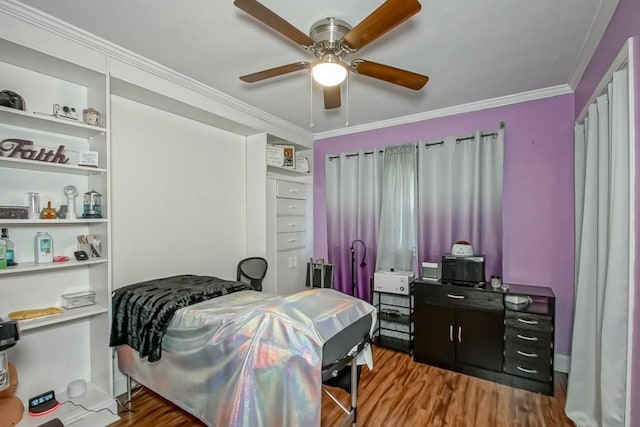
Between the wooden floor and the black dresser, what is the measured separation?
11cm

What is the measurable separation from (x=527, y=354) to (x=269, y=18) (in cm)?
302

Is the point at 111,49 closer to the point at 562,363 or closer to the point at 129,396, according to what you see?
the point at 129,396

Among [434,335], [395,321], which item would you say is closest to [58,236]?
[395,321]

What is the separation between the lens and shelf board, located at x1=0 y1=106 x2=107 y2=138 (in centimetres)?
178

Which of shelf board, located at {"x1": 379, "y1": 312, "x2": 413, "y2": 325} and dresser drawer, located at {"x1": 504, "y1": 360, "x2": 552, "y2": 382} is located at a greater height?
shelf board, located at {"x1": 379, "y1": 312, "x2": 413, "y2": 325}

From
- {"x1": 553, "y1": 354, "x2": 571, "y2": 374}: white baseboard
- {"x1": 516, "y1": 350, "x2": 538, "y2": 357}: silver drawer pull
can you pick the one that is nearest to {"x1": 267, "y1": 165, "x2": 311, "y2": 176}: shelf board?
{"x1": 516, "y1": 350, "x2": 538, "y2": 357}: silver drawer pull

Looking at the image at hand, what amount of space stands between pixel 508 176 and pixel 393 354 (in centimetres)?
211

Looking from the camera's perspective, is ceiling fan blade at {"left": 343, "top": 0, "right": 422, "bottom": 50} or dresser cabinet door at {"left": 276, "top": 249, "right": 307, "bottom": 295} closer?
ceiling fan blade at {"left": 343, "top": 0, "right": 422, "bottom": 50}

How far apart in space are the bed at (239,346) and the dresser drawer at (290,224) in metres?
1.52

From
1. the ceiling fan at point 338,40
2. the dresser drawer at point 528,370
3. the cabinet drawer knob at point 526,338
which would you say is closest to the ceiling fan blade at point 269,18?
the ceiling fan at point 338,40

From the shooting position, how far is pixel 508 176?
2.99 meters

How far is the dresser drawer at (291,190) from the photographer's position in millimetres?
3630

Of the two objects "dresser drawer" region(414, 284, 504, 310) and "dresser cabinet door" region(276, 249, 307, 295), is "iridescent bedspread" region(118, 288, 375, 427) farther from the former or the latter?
"dresser cabinet door" region(276, 249, 307, 295)

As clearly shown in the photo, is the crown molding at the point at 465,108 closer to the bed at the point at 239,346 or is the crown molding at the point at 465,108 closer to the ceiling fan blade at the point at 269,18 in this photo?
the ceiling fan blade at the point at 269,18
